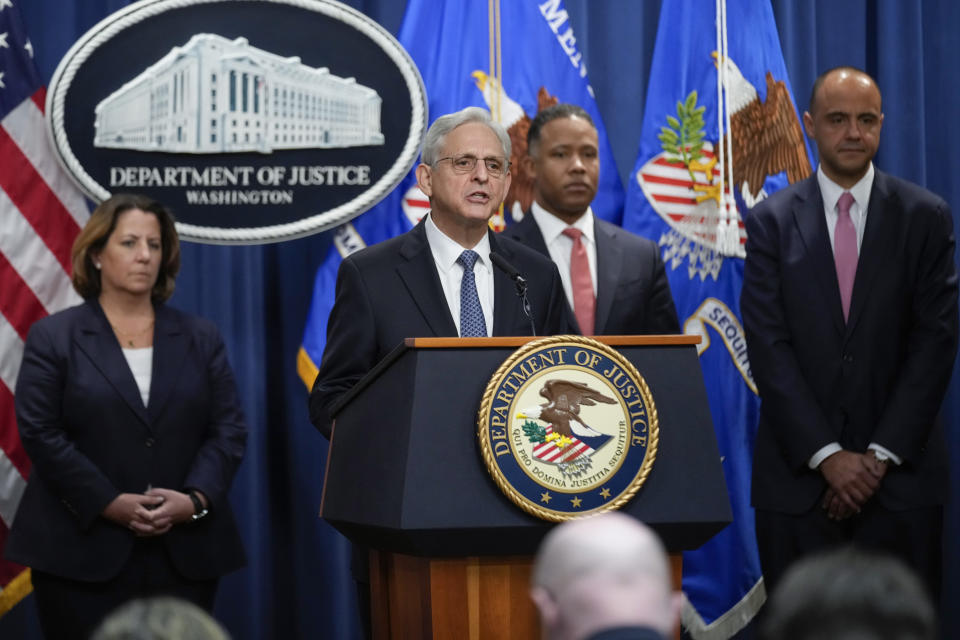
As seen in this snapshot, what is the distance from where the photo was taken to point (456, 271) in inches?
105

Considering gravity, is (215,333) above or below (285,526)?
above

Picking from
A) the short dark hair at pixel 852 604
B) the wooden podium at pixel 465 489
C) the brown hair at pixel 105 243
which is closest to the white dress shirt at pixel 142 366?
the brown hair at pixel 105 243

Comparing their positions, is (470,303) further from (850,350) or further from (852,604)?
(852,604)

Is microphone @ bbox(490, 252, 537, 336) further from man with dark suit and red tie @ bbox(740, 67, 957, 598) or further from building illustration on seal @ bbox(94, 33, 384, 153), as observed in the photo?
building illustration on seal @ bbox(94, 33, 384, 153)

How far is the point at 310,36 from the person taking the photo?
4266mm

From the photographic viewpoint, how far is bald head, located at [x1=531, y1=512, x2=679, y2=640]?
1.02 m

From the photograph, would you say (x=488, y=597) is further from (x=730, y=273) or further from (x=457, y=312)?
(x=730, y=273)

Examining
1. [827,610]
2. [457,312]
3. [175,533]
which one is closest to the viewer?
[827,610]

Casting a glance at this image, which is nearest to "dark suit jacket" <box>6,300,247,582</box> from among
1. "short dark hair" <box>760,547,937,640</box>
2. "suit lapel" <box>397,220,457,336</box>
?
"suit lapel" <box>397,220,457,336</box>

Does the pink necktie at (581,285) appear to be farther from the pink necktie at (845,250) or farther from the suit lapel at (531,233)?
the pink necktie at (845,250)

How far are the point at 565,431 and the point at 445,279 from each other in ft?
2.22

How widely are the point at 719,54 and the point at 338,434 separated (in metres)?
2.57

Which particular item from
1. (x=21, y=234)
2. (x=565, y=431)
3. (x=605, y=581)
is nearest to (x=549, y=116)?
(x=21, y=234)

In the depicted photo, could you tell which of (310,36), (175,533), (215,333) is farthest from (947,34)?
(175,533)
